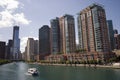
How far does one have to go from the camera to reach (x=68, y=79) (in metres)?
87.6

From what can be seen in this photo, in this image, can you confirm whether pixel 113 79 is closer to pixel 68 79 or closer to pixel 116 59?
pixel 68 79

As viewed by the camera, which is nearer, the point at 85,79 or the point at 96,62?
the point at 85,79

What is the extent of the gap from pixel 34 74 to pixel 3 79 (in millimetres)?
24297

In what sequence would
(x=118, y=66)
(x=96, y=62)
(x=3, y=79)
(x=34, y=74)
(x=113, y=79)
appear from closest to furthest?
(x=113, y=79), (x=3, y=79), (x=34, y=74), (x=118, y=66), (x=96, y=62)

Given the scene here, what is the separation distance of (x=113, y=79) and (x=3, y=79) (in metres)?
61.5

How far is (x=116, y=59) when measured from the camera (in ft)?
650

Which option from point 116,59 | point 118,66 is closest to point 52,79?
point 118,66

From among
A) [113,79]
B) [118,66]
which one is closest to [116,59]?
[118,66]

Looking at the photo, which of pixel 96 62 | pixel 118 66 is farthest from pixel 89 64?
pixel 118 66

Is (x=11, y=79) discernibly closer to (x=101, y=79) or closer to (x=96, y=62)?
Answer: (x=101, y=79)

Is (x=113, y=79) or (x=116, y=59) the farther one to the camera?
(x=116, y=59)

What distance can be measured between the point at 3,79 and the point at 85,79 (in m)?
46.9

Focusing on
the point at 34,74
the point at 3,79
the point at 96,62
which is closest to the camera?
the point at 3,79

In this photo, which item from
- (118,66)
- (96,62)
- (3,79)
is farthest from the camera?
(96,62)
